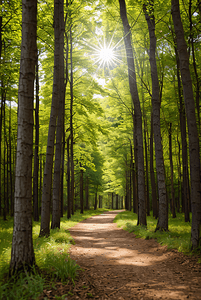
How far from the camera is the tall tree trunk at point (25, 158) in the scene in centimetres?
369

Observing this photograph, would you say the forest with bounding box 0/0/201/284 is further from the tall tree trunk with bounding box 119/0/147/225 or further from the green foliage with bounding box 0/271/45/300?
the green foliage with bounding box 0/271/45/300

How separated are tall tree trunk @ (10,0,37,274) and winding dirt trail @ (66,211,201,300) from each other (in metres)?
1.08

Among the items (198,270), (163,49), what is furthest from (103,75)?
(198,270)

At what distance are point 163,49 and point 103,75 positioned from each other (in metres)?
3.90

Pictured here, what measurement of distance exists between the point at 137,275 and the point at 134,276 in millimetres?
94

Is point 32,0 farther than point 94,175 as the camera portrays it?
No

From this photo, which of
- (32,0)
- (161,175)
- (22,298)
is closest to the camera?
(22,298)

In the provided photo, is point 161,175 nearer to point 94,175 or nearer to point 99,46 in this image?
point 99,46

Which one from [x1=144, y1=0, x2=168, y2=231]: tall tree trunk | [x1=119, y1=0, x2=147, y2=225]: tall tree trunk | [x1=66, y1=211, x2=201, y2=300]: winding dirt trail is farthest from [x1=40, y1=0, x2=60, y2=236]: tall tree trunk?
[x1=144, y1=0, x2=168, y2=231]: tall tree trunk

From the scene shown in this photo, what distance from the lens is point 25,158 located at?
3.82m

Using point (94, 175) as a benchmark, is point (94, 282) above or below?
below

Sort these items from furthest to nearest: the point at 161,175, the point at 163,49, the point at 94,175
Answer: the point at 94,175 < the point at 163,49 < the point at 161,175

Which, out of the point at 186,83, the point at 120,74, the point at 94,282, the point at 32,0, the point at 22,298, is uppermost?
the point at 120,74

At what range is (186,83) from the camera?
5.92m
